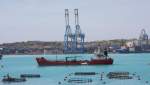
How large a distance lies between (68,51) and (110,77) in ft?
355

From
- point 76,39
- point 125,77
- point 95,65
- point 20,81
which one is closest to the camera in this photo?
point 20,81

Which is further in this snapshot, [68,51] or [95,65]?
→ [68,51]

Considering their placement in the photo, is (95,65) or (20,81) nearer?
(20,81)

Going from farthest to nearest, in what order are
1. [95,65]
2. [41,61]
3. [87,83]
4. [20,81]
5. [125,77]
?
1. [41,61]
2. [95,65]
3. [125,77]
4. [20,81]
5. [87,83]

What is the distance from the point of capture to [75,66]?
109m

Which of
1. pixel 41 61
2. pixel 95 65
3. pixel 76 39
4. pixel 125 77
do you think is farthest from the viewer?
pixel 76 39

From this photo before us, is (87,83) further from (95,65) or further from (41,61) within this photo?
(41,61)

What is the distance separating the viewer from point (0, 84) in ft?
182

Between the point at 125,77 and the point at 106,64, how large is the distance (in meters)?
40.3

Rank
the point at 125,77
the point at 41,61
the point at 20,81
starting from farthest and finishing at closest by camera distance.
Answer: the point at 41,61 → the point at 125,77 → the point at 20,81

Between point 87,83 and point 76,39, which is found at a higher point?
point 76,39

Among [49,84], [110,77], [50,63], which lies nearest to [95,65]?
[50,63]

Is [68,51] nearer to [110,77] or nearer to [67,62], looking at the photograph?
[67,62]

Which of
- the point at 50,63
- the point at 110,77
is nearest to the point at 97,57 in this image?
the point at 50,63
